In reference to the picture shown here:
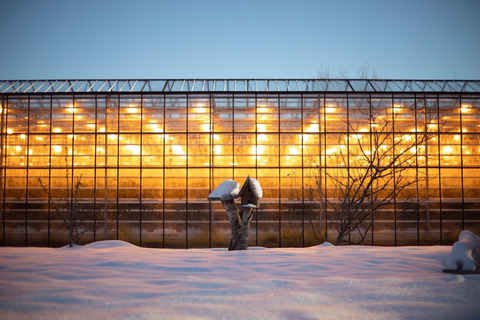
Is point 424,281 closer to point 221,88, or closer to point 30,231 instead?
point 221,88

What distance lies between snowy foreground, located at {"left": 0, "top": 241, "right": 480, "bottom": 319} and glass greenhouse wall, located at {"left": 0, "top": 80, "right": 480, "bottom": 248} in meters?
10.3

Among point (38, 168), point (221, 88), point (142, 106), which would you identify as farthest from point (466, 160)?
point (38, 168)

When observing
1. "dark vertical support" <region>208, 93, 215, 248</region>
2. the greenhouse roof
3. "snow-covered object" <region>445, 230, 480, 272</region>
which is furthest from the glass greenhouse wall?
"snow-covered object" <region>445, 230, 480, 272</region>

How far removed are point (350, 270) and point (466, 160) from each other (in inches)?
585

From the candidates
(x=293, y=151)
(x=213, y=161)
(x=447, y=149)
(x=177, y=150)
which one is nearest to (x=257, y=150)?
(x=293, y=151)

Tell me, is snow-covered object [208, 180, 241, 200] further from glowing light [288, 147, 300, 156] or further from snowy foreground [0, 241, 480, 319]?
glowing light [288, 147, 300, 156]

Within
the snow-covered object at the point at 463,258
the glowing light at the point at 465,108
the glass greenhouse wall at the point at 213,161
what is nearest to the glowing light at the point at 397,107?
the glass greenhouse wall at the point at 213,161

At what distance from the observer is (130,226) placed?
1552 cm

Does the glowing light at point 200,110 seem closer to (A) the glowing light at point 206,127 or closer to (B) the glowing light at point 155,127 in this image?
(A) the glowing light at point 206,127

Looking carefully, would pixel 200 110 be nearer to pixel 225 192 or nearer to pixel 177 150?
pixel 177 150

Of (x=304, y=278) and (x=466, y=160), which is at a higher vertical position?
(x=466, y=160)

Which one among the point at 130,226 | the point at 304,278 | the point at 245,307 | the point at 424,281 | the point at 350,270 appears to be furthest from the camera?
the point at 130,226

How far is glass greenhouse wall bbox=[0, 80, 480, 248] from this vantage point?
15586mm

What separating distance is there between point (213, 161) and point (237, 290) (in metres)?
12.3
